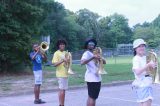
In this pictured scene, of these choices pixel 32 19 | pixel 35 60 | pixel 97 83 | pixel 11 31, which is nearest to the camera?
pixel 97 83

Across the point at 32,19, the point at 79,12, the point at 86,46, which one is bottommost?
the point at 86,46

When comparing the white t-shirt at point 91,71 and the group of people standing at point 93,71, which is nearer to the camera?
the group of people standing at point 93,71

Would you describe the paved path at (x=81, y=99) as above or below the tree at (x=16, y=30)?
below

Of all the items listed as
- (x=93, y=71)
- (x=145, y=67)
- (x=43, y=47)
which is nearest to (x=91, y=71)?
(x=93, y=71)

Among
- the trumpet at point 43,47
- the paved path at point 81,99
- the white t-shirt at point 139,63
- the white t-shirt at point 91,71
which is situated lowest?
the paved path at point 81,99

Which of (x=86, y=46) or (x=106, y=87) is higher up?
(x=86, y=46)

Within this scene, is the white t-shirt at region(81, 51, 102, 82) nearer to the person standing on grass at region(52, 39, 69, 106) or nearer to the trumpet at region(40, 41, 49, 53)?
the person standing on grass at region(52, 39, 69, 106)

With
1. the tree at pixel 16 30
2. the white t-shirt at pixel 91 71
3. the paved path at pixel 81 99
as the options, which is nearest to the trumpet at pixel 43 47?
the paved path at pixel 81 99

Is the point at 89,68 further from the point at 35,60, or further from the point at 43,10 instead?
the point at 43,10

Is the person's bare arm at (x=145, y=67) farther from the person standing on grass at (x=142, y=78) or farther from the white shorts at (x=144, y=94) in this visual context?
the white shorts at (x=144, y=94)

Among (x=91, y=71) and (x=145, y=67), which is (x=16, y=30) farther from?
(x=145, y=67)

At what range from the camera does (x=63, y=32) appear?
7838cm

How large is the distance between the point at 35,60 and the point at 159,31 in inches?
4015

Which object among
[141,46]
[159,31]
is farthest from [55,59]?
[159,31]
